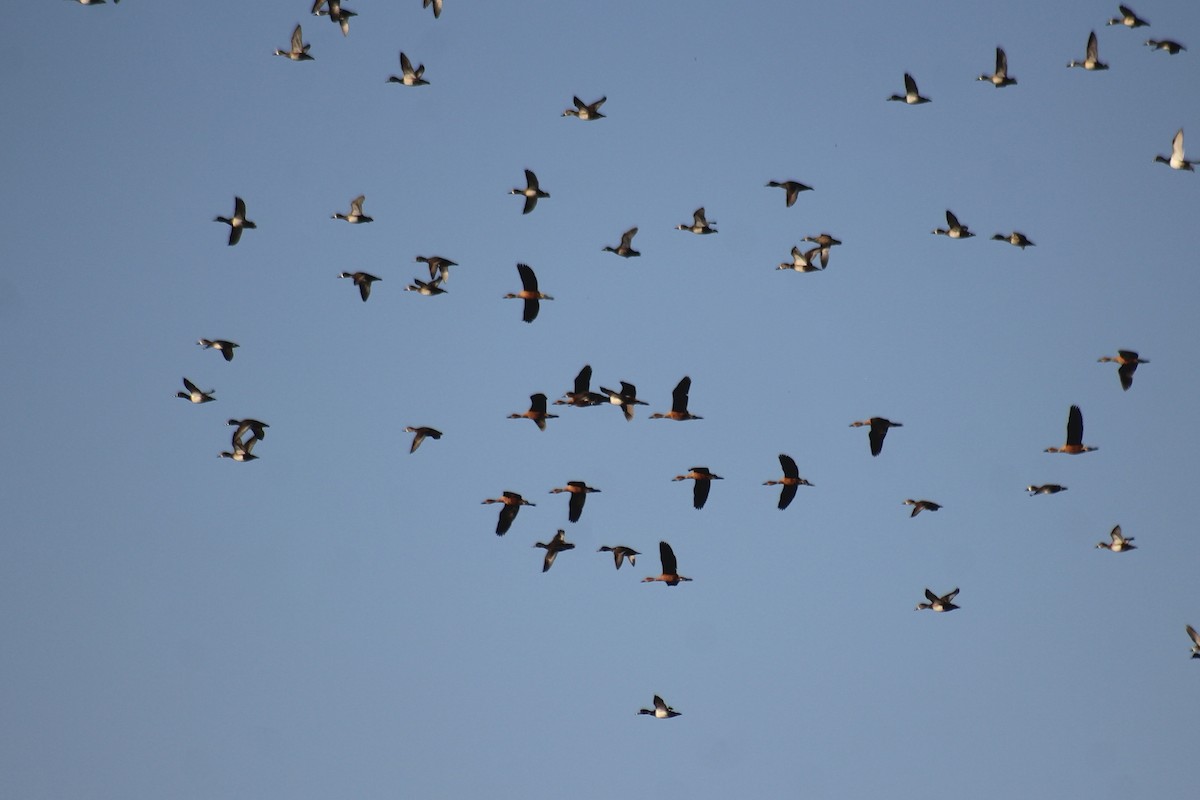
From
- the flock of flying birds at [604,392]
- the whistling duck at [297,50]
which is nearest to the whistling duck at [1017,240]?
the flock of flying birds at [604,392]

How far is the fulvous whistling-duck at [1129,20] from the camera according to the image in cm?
5278

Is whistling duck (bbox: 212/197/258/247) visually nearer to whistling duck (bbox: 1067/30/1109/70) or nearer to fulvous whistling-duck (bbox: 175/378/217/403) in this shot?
fulvous whistling-duck (bbox: 175/378/217/403)

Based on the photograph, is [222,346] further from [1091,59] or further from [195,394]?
[1091,59]

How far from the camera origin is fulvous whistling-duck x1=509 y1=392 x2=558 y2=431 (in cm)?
5372

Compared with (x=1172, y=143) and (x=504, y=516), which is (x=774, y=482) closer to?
(x=504, y=516)

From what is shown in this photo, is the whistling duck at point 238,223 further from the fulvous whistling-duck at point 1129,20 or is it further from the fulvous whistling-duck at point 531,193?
the fulvous whistling-duck at point 1129,20

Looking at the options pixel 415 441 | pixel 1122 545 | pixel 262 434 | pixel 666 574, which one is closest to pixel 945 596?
pixel 1122 545

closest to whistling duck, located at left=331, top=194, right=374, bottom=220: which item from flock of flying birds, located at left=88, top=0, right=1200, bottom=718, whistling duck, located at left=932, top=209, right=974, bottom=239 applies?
flock of flying birds, located at left=88, top=0, right=1200, bottom=718

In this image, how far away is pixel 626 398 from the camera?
2066 inches

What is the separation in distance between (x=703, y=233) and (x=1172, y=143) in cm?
1367

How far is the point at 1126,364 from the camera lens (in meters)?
49.3

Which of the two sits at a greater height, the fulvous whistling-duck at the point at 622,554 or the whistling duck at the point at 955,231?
the whistling duck at the point at 955,231

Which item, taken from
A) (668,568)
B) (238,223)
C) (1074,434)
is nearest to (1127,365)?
(1074,434)

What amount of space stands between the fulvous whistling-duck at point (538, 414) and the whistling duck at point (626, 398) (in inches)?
81.2
